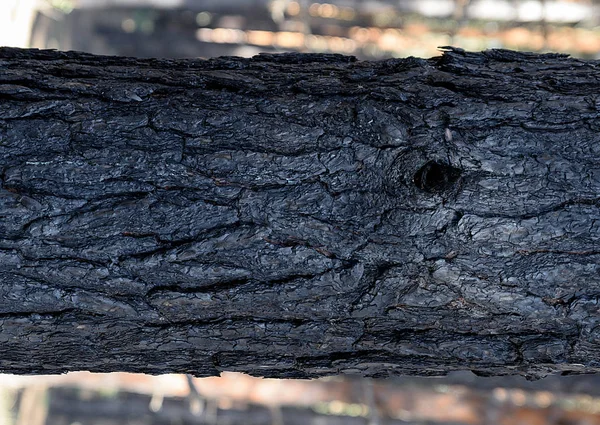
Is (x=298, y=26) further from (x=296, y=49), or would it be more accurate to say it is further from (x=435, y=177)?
(x=435, y=177)

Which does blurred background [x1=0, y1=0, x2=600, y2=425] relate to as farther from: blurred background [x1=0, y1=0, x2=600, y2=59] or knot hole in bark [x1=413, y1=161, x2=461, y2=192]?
knot hole in bark [x1=413, y1=161, x2=461, y2=192]

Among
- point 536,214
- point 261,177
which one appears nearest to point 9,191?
point 261,177

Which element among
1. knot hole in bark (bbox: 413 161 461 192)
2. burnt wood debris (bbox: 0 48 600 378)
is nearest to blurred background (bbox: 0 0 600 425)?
burnt wood debris (bbox: 0 48 600 378)

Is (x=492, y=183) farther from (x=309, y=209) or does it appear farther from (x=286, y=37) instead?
(x=286, y=37)

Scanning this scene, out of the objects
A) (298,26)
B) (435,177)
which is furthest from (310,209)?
(298,26)

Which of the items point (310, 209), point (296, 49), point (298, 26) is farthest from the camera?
point (296, 49)

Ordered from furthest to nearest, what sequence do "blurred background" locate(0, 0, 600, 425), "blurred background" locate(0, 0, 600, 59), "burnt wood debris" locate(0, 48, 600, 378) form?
"blurred background" locate(0, 0, 600, 59) < "blurred background" locate(0, 0, 600, 425) < "burnt wood debris" locate(0, 48, 600, 378)

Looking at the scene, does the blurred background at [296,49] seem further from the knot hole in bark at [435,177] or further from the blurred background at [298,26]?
the knot hole in bark at [435,177]
